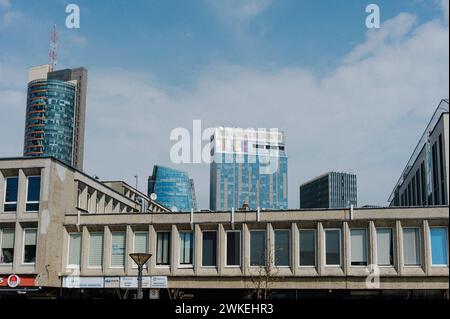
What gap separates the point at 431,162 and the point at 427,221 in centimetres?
1274

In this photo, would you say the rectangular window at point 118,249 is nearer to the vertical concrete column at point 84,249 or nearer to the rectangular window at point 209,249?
the vertical concrete column at point 84,249

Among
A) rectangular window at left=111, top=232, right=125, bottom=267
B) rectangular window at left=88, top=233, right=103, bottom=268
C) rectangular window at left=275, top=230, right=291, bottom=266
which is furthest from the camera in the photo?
rectangular window at left=88, top=233, right=103, bottom=268

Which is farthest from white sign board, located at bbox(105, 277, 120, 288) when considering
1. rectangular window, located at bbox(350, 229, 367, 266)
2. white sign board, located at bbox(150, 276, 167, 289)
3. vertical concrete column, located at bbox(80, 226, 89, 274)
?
rectangular window, located at bbox(350, 229, 367, 266)

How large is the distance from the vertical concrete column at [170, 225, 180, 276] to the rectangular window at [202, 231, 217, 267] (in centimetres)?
179

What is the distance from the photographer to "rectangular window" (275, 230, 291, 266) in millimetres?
43031

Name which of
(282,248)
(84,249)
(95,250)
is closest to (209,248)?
(282,248)

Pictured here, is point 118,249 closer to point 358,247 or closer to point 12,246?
point 12,246

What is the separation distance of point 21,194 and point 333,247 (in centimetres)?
2152

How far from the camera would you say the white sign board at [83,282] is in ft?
147

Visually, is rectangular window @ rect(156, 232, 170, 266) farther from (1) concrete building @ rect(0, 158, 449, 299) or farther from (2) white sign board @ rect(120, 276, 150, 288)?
(2) white sign board @ rect(120, 276, 150, 288)

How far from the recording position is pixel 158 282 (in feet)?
144

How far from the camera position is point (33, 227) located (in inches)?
1752

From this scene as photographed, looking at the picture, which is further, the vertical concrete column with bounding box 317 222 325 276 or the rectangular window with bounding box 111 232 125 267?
the rectangular window with bounding box 111 232 125 267
